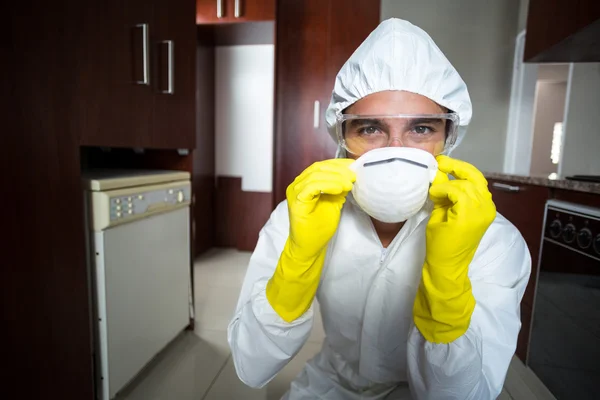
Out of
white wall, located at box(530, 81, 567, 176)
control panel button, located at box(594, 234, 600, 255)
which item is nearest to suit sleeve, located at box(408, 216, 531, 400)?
→ control panel button, located at box(594, 234, 600, 255)

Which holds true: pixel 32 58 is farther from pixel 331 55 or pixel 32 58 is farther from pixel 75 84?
pixel 331 55

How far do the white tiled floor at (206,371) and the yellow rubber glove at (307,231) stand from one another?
0.93 m

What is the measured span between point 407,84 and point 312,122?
199cm

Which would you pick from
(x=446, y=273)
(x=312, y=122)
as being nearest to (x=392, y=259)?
(x=446, y=273)

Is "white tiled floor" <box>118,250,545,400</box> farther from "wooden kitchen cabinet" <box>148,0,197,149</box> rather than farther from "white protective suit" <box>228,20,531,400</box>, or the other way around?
"wooden kitchen cabinet" <box>148,0,197,149</box>

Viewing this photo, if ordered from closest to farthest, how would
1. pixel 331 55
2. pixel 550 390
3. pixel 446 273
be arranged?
pixel 446 273 → pixel 550 390 → pixel 331 55

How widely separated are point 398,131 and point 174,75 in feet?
3.90

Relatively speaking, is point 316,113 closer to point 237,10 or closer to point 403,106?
point 237,10

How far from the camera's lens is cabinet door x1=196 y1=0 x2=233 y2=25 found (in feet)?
8.29

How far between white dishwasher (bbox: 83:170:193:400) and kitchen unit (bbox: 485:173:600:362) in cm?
161

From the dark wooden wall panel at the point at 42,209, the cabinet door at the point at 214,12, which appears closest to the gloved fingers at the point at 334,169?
the dark wooden wall panel at the point at 42,209

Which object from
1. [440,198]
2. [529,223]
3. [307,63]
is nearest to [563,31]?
[529,223]

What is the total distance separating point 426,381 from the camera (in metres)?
0.64

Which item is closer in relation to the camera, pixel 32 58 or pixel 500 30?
pixel 32 58
